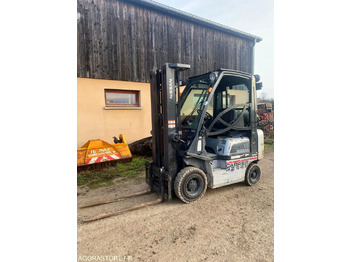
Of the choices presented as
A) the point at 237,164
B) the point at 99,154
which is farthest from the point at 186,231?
the point at 99,154

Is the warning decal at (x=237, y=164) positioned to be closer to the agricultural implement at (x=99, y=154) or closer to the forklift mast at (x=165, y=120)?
the forklift mast at (x=165, y=120)

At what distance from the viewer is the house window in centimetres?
738

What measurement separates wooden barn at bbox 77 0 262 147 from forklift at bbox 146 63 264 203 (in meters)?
3.99

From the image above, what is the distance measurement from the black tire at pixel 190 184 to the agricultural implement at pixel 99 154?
3065 millimetres

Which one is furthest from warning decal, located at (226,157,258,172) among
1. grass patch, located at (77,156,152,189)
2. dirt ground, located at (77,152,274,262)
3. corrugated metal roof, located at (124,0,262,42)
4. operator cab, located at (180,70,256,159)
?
corrugated metal roof, located at (124,0,262,42)

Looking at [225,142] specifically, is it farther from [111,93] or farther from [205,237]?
[111,93]

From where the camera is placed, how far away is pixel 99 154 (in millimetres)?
5512

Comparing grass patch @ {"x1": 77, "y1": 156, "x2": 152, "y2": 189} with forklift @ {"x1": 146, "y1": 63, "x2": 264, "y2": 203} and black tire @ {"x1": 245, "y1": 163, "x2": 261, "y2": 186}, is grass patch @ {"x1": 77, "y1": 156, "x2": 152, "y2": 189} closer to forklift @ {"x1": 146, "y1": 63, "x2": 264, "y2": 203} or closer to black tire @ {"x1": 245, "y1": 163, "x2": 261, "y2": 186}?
forklift @ {"x1": 146, "y1": 63, "x2": 264, "y2": 203}

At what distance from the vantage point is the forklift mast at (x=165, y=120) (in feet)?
10.9

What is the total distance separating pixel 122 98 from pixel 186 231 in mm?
6193

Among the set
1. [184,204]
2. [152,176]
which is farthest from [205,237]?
[152,176]

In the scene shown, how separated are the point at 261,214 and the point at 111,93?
6.43m

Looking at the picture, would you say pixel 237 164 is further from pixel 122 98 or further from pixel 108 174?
pixel 122 98

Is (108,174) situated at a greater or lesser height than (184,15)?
lesser
